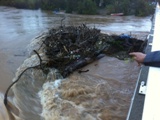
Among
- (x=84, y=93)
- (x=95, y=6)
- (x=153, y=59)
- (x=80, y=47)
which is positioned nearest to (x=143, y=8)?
(x=95, y=6)

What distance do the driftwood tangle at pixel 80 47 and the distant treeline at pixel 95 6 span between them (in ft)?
47.1

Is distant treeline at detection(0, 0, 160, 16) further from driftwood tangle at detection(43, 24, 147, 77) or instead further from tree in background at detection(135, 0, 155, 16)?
driftwood tangle at detection(43, 24, 147, 77)

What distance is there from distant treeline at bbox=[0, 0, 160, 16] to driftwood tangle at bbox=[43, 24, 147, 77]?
47.1 feet

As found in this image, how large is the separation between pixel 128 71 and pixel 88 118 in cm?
305

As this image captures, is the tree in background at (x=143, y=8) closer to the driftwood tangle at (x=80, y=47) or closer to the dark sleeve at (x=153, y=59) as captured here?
the driftwood tangle at (x=80, y=47)

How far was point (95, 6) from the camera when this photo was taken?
2336cm

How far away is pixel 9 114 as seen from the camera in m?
4.47

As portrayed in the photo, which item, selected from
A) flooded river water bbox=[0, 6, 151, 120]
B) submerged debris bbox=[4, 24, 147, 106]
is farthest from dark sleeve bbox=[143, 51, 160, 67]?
submerged debris bbox=[4, 24, 147, 106]

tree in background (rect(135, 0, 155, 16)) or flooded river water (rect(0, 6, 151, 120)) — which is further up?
tree in background (rect(135, 0, 155, 16))

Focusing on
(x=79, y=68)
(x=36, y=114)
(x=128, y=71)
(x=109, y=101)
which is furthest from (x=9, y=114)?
(x=128, y=71)

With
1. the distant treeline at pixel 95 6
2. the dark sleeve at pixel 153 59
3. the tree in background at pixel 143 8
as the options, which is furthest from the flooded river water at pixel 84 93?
the tree in background at pixel 143 8

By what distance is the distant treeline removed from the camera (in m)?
23.1

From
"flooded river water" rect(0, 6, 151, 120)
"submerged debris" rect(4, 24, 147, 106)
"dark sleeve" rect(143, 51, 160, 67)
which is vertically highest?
"dark sleeve" rect(143, 51, 160, 67)

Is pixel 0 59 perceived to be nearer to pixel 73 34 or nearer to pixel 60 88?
pixel 73 34
